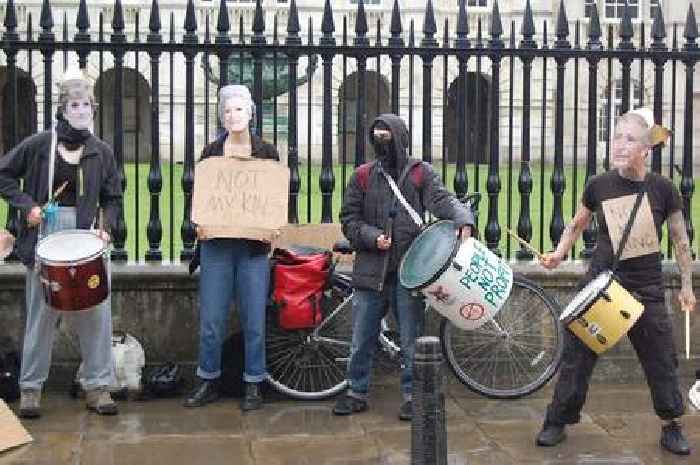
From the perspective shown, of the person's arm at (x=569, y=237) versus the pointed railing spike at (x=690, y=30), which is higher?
the pointed railing spike at (x=690, y=30)

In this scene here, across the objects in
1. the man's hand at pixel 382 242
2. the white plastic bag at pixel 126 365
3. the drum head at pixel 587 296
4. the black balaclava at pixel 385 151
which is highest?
the black balaclava at pixel 385 151

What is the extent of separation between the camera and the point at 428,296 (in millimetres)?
6504

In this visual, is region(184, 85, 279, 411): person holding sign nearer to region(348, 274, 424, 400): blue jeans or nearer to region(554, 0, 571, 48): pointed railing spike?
region(348, 274, 424, 400): blue jeans

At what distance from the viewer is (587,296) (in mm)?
Answer: 6098

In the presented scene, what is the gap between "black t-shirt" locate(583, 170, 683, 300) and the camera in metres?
6.27

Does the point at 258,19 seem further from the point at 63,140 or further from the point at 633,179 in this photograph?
the point at 633,179

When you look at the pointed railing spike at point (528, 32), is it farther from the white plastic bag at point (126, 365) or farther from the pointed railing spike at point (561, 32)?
the white plastic bag at point (126, 365)

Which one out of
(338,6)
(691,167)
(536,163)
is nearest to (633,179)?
(691,167)

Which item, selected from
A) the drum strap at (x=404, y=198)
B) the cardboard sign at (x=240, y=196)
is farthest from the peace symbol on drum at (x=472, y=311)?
the cardboard sign at (x=240, y=196)

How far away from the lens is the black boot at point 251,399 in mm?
7199

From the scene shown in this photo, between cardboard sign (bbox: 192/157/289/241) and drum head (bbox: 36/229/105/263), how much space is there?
2.37ft

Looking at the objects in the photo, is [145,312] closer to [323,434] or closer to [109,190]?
[109,190]

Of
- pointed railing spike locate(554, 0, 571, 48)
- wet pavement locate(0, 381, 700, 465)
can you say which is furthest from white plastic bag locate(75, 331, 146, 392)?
pointed railing spike locate(554, 0, 571, 48)

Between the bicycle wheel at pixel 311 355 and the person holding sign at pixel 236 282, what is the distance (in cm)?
28
